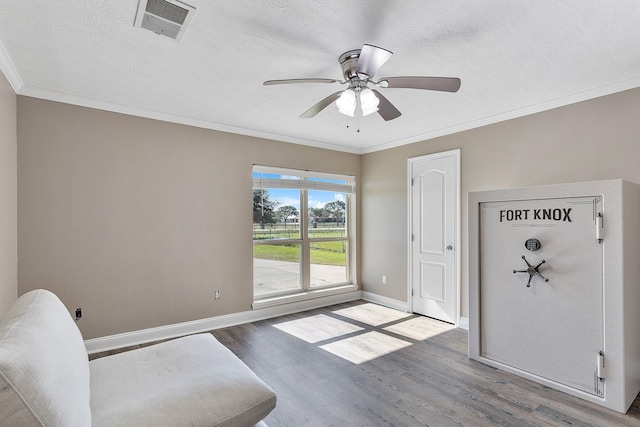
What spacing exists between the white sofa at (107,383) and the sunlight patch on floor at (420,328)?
96.6 inches

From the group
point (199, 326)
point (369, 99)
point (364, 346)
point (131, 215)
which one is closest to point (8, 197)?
point (131, 215)

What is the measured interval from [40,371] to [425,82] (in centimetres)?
235

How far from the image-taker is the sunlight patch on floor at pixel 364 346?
3.19 meters

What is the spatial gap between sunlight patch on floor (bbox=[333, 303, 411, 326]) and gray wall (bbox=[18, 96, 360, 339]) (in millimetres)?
1449

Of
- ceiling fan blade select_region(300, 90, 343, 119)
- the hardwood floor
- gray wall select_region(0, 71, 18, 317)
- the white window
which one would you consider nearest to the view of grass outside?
the white window

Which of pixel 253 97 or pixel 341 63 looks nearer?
pixel 341 63

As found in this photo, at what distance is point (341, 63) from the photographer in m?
2.32

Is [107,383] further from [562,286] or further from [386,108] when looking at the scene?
[562,286]

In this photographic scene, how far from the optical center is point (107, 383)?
1.68 metres

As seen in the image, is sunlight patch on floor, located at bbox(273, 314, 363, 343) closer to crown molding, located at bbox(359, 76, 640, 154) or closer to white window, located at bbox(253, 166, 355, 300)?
white window, located at bbox(253, 166, 355, 300)

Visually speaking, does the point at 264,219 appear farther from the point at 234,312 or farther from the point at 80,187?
the point at 80,187

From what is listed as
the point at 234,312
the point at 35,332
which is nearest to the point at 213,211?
the point at 234,312

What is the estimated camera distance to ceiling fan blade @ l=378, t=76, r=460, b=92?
2.01 m

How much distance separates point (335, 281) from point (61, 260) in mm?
3616
